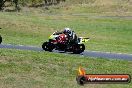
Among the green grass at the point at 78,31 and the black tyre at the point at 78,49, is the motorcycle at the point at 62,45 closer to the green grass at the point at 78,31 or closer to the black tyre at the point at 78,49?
the black tyre at the point at 78,49

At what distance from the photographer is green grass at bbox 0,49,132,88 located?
2166 centimetres

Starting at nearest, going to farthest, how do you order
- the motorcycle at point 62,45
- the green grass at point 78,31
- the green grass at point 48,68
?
1. the green grass at point 48,68
2. the motorcycle at point 62,45
3. the green grass at point 78,31

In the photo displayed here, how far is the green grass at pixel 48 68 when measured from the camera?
21.7m

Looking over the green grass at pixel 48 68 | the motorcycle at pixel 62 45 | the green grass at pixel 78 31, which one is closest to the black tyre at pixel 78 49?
the motorcycle at pixel 62 45

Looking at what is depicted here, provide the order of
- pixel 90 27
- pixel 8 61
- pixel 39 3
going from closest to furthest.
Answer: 1. pixel 8 61
2. pixel 90 27
3. pixel 39 3

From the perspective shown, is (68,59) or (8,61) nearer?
(8,61)

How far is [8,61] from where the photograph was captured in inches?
980

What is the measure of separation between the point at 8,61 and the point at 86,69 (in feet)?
16.0

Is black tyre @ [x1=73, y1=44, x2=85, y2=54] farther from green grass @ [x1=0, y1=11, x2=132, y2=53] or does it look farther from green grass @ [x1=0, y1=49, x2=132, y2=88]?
green grass @ [x1=0, y1=11, x2=132, y2=53]

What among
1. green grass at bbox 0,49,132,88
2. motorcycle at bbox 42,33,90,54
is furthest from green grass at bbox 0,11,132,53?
green grass at bbox 0,49,132,88

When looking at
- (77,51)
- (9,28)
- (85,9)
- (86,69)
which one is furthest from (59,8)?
(86,69)

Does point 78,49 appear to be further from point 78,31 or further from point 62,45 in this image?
point 78,31

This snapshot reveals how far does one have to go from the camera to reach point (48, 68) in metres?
24.5

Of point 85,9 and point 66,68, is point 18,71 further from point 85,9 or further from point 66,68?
point 85,9
